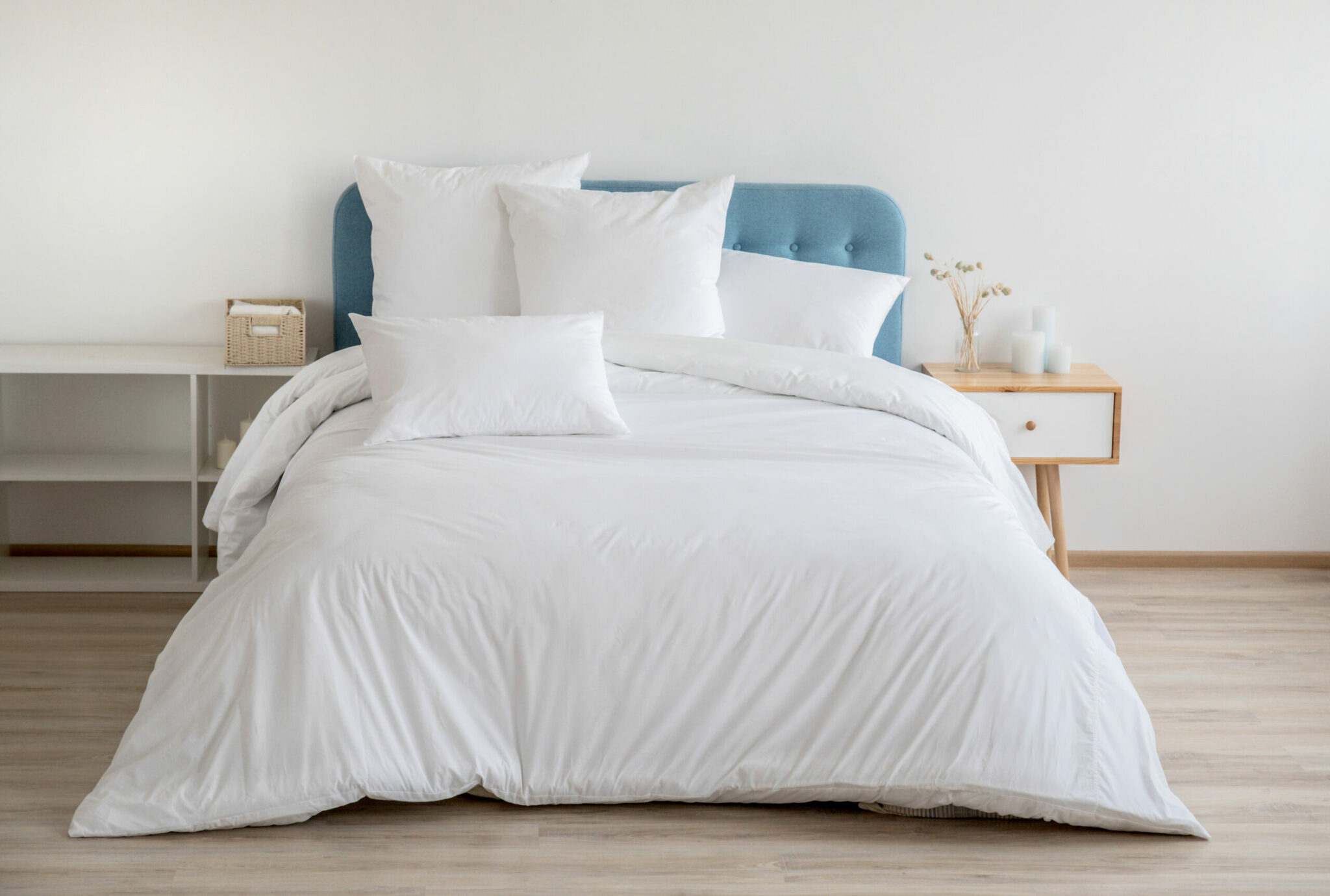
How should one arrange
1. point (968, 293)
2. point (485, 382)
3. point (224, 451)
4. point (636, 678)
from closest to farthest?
point (636, 678)
point (485, 382)
point (224, 451)
point (968, 293)

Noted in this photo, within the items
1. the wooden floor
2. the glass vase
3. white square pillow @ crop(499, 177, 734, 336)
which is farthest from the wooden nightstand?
the wooden floor

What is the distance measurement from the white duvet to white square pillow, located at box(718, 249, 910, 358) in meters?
1.29

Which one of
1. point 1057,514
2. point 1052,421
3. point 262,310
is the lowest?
point 1057,514

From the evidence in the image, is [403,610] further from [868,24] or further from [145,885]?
[868,24]

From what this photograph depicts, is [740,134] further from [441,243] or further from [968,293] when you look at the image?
[441,243]

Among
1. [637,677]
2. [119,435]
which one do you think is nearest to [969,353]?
[637,677]

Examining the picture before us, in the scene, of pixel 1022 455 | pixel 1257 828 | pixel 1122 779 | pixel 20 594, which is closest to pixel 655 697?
pixel 1122 779

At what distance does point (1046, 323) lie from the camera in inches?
144

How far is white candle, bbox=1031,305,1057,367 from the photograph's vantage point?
3.65 meters

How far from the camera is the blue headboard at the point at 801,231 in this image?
3666mm

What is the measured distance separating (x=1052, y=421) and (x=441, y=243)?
181 centimetres

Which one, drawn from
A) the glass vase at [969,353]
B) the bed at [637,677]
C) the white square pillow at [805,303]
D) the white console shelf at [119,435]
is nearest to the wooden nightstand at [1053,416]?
the glass vase at [969,353]

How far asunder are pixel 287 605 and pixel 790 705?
871 millimetres

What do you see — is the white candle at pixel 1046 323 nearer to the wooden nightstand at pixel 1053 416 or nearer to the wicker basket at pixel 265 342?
the wooden nightstand at pixel 1053 416
